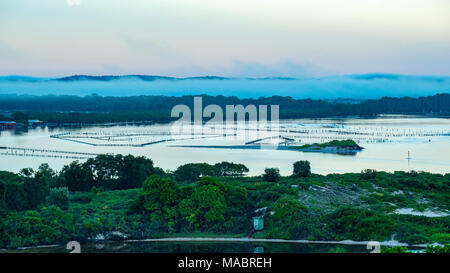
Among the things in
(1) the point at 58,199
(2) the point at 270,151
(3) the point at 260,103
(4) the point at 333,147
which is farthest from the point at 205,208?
(3) the point at 260,103

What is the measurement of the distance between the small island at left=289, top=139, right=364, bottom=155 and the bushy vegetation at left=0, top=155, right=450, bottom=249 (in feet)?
29.8

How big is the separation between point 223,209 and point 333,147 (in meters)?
13.0

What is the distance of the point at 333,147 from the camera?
68.7 feet

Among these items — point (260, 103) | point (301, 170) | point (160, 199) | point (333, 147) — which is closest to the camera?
point (160, 199)

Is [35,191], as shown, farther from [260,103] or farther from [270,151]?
[260,103]

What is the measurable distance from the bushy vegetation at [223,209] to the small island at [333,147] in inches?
358

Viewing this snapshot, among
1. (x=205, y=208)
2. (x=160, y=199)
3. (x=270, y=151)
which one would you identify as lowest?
(x=270, y=151)

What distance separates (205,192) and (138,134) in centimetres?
1833

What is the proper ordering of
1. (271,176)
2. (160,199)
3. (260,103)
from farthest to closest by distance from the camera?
(260,103) → (271,176) → (160,199)

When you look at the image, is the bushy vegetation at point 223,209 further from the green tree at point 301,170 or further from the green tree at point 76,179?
the green tree at point 301,170

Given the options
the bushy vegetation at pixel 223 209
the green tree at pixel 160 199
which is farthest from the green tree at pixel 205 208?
the green tree at pixel 160 199

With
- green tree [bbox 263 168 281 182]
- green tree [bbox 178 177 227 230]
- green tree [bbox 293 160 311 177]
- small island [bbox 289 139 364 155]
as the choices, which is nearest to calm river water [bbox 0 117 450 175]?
small island [bbox 289 139 364 155]
